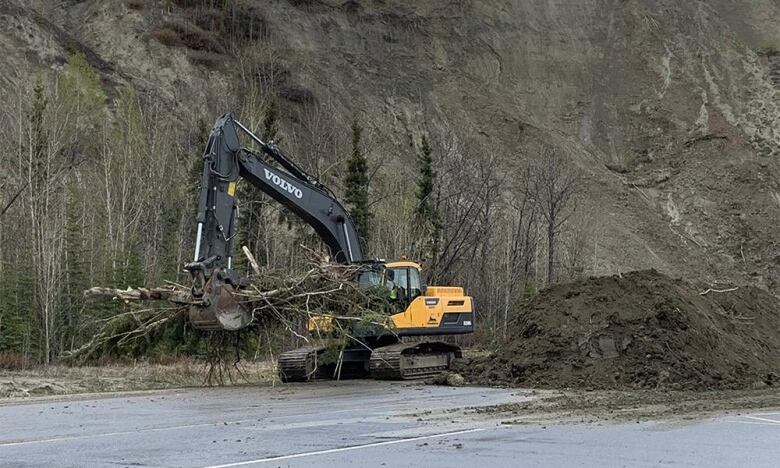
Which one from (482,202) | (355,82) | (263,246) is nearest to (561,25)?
(355,82)

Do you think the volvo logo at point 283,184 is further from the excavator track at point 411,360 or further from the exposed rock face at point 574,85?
the exposed rock face at point 574,85

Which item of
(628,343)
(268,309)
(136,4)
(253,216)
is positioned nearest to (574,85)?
(136,4)

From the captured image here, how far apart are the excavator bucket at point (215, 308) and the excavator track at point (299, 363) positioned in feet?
10.3

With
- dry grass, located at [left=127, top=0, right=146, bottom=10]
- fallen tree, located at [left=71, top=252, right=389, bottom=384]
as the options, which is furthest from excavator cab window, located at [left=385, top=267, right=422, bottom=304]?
dry grass, located at [left=127, top=0, right=146, bottom=10]

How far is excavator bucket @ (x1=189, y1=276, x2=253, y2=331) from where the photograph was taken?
666 inches

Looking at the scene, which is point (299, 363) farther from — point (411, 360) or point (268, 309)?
point (411, 360)

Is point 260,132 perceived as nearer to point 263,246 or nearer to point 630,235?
point 263,246

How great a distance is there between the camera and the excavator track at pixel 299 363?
66.3 ft

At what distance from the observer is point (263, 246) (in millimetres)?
37000

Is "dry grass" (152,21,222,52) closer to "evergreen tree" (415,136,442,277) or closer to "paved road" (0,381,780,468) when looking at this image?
"evergreen tree" (415,136,442,277)

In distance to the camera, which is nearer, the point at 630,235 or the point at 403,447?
the point at 403,447

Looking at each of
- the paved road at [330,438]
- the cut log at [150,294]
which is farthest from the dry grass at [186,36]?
the paved road at [330,438]

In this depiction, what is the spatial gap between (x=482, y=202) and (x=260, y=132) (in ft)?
42.7

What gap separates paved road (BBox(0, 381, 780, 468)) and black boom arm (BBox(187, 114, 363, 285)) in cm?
332
